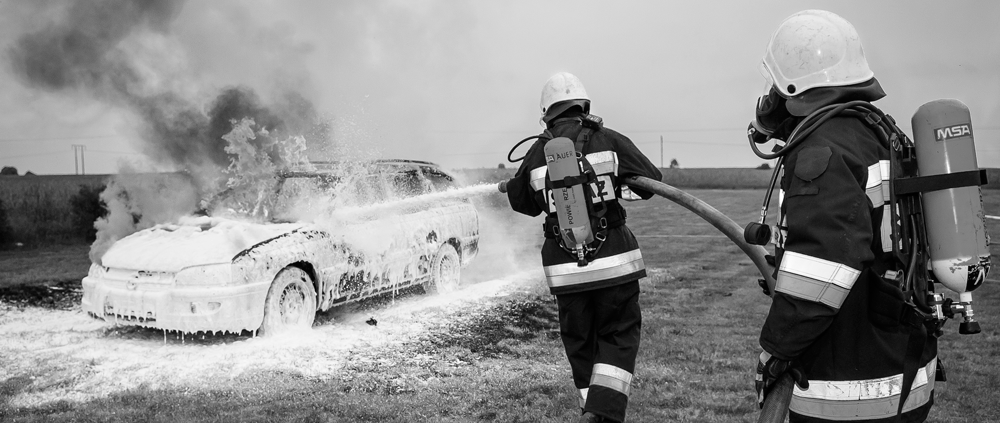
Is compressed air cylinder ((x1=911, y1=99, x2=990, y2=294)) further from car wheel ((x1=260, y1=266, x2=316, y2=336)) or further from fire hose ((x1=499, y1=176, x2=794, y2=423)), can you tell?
car wheel ((x1=260, y1=266, x2=316, y2=336))

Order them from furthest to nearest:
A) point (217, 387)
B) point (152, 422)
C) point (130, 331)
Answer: point (130, 331), point (217, 387), point (152, 422)

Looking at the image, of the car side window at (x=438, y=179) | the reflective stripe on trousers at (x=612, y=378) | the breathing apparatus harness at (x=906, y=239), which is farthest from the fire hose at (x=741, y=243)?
the car side window at (x=438, y=179)

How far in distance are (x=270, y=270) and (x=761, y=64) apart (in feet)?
15.7

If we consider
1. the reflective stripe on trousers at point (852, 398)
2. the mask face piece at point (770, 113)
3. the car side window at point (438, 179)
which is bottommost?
the reflective stripe on trousers at point (852, 398)

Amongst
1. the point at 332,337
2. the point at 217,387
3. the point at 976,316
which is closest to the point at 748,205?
the point at 976,316

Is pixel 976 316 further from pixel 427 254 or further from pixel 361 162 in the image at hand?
pixel 361 162

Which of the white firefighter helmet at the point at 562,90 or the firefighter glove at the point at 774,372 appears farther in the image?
the white firefighter helmet at the point at 562,90

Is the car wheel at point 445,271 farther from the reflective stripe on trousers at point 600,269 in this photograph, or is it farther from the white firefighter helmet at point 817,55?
the white firefighter helmet at point 817,55

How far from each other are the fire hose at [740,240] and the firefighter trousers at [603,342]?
1.88ft

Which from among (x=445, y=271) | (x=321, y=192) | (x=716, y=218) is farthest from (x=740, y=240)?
(x=445, y=271)

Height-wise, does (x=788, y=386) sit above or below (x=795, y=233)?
below

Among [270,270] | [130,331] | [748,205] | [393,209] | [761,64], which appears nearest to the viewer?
[761,64]

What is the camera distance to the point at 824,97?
2.61 meters

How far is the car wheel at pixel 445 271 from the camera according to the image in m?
8.56
